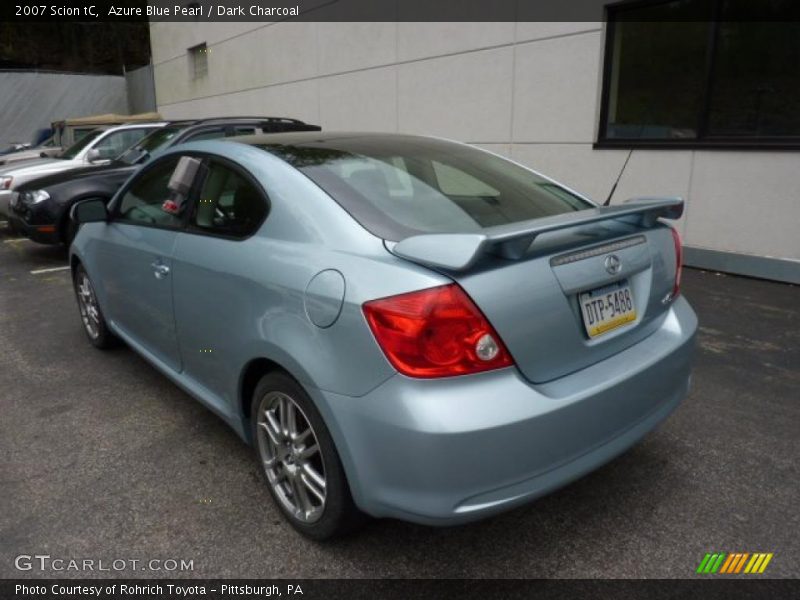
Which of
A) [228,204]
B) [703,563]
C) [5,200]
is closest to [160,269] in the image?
[228,204]

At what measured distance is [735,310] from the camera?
5.07m

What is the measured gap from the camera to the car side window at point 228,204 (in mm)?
2545

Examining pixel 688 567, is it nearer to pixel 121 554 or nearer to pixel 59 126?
pixel 121 554

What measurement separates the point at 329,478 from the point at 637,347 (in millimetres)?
1216

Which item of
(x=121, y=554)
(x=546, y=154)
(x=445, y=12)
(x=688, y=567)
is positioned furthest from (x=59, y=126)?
(x=688, y=567)

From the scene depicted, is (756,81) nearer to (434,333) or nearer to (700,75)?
(700,75)

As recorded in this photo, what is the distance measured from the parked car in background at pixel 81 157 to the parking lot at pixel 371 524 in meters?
5.68

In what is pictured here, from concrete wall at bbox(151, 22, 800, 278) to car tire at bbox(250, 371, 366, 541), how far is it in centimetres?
534

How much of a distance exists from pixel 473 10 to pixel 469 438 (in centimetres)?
774

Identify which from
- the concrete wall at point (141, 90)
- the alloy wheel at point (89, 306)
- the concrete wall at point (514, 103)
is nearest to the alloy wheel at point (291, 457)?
the alloy wheel at point (89, 306)

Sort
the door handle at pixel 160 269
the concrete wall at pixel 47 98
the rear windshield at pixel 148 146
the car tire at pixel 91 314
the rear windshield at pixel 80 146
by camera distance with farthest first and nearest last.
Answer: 1. the concrete wall at pixel 47 98
2. the rear windshield at pixel 80 146
3. the rear windshield at pixel 148 146
4. the car tire at pixel 91 314
5. the door handle at pixel 160 269

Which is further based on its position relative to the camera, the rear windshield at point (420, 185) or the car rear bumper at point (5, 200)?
the car rear bumper at point (5, 200)

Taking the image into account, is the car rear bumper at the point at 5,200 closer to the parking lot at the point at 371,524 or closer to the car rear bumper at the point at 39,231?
the car rear bumper at the point at 39,231

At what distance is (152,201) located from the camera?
3391mm
